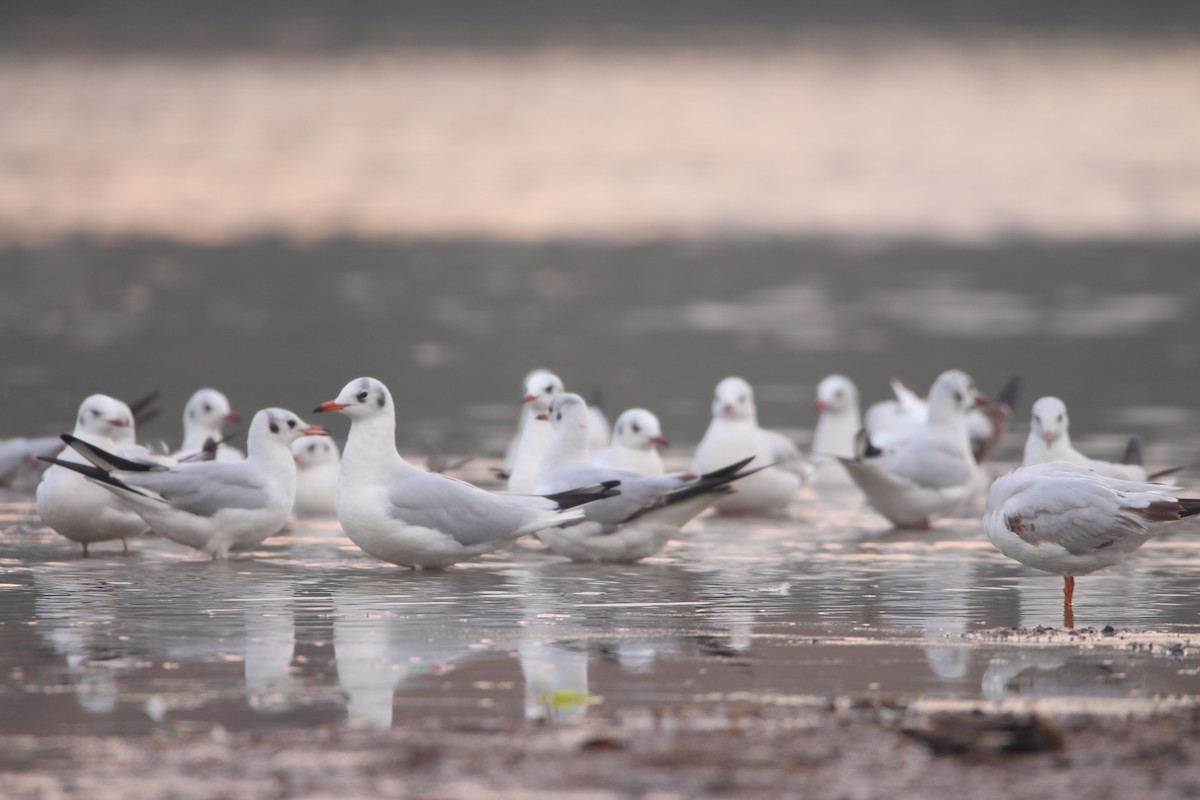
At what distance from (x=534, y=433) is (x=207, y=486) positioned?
101 inches

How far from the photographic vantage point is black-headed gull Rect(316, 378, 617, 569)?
33.6 feet

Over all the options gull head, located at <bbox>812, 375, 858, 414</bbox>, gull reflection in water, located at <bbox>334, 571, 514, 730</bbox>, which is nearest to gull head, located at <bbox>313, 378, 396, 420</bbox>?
gull reflection in water, located at <bbox>334, 571, 514, 730</bbox>

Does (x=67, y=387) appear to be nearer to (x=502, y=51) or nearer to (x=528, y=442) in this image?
(x=528, y=442)

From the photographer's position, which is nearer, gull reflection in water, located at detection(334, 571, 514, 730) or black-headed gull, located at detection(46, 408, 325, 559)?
gull reflection in water, located at detection(334, 571, 514, 730)

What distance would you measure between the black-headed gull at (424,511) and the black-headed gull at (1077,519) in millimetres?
2279

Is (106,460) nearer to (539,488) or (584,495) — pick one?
(539,488)

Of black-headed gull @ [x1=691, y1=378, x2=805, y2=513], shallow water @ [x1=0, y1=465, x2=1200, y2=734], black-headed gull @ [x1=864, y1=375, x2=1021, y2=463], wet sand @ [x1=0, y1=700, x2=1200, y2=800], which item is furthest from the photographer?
black-headed gull @ [x1=864, y1=375, x2=1021, y2=463]

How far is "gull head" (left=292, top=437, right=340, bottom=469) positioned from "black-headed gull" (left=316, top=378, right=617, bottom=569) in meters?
2.54

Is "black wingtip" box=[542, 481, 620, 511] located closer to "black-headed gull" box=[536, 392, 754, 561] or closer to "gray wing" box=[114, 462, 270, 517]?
"black-headed gull" box=[536, 392, 754, 561]

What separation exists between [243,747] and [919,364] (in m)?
15.2

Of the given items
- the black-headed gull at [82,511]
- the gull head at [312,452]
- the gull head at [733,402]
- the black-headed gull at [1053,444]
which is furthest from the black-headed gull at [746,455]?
the black-headed gull at [82,511]

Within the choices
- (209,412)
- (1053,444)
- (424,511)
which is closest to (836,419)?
(1053,444)

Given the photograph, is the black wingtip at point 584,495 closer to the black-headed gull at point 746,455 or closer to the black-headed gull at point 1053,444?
the black-headed gull at point 746,455

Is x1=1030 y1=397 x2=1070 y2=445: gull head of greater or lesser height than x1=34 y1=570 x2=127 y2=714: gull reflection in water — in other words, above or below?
above
